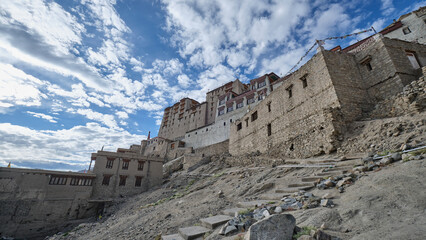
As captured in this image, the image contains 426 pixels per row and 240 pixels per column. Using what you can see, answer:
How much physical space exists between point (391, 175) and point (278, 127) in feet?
35.7

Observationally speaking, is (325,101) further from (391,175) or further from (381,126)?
(391,175)

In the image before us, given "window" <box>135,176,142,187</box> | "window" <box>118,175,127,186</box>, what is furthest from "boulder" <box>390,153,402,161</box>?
"window" <box>118,175,127,186</box>

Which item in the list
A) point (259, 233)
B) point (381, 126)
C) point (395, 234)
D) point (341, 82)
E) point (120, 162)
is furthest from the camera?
point (120, 162)

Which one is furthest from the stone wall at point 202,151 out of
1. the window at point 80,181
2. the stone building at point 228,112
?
the window at point 80,181

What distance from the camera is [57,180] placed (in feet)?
61.3

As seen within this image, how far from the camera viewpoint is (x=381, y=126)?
7793mm

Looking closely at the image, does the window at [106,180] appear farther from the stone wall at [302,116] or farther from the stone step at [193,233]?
the stone step at [193,233]

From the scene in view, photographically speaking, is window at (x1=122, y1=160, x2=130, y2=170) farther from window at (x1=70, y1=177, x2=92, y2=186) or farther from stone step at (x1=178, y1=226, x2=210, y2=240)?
stone step at (x1=178, y1=226, x2=210, y2=240)

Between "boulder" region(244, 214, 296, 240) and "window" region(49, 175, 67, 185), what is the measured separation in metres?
24.1

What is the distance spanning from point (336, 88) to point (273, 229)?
34.9ft

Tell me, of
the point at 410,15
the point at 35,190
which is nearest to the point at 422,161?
the point at 35,190

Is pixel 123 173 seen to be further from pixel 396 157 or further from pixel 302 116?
pixel 396 157

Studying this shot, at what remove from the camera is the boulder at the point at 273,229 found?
8.36ft

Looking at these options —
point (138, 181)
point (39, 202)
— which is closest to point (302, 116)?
point (138, 181)
